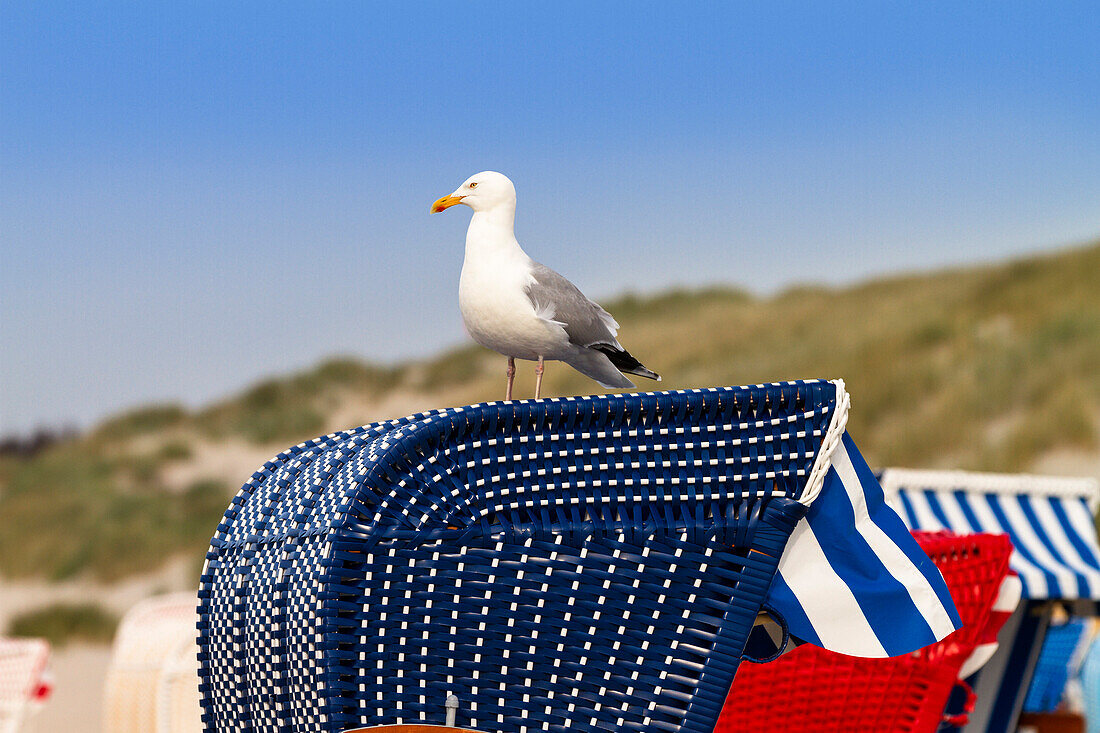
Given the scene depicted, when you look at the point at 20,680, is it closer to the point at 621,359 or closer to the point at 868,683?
the point at 621,359

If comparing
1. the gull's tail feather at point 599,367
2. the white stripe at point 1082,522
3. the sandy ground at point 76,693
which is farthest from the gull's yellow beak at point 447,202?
the sandy ground at point 76,693

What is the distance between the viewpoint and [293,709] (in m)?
1.58

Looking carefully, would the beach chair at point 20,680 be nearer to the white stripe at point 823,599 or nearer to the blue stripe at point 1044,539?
the white stripe at point 823,599

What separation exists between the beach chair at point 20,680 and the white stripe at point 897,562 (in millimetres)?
2889

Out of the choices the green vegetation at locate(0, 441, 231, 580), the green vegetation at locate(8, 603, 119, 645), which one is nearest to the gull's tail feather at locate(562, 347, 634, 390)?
the green vegetation at locate(8, 603, 119, 645)

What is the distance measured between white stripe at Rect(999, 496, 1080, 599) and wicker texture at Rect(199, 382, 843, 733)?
2285mm

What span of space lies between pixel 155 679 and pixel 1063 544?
9.24 ft

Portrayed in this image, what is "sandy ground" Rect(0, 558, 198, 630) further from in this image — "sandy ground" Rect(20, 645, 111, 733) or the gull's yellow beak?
the gull's yellow beak

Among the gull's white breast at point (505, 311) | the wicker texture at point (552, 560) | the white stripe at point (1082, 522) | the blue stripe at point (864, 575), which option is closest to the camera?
the wicker texture at point (552, 560)

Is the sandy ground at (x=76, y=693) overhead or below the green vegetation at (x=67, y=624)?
below

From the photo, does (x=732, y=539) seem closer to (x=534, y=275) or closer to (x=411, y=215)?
(x=534, y=275)

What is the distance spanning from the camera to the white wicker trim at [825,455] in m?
1.54

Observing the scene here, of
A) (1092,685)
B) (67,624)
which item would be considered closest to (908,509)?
(1092,685)

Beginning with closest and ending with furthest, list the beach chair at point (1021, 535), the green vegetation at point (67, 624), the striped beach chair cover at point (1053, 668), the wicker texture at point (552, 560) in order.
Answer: the wicker texture at point (552, 560), the beach chair at point (1021, 535), the striped beach chair cover at point (1053, 668), the green vegetation at point (67, 624)
